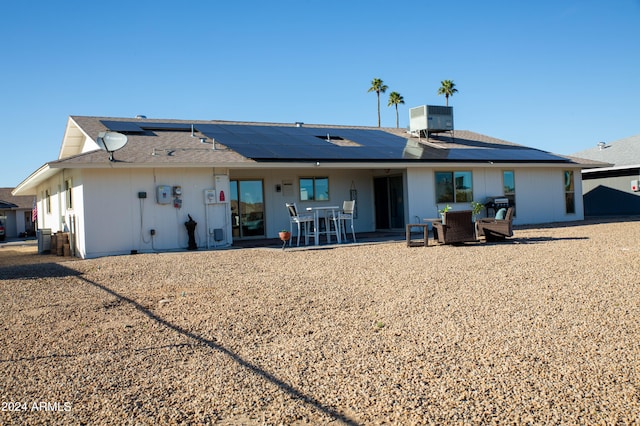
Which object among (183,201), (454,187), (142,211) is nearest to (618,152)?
(454,187)

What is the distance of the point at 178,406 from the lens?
3.55 meters

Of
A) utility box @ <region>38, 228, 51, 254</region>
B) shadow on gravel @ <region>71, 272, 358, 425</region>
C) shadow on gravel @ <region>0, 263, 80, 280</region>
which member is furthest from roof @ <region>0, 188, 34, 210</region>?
shadow on gravel @ <region>71, 272, 358, 425</region>

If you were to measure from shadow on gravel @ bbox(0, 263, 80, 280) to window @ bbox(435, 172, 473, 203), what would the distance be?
447 inches

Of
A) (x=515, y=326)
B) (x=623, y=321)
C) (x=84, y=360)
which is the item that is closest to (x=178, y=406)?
(x=84, y=360)

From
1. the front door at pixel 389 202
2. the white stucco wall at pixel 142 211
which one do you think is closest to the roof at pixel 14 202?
the white stucco wall at pixel 142 211

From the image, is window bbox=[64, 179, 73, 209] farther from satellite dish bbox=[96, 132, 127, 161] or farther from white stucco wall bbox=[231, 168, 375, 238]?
white stucco wall bbox=[231, 168, 375, 238]

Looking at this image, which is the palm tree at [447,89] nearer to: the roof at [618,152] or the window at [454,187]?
the roof at [618,152]

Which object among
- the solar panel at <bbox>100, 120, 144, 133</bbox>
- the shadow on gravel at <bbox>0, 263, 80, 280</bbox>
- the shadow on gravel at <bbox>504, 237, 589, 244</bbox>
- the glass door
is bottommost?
the shadow on gravel at <bbox>504, 237, 589, 244</bbox>

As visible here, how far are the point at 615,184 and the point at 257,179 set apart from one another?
57.6 feet

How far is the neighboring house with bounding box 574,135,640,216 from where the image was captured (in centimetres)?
2416

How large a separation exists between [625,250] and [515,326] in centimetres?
629

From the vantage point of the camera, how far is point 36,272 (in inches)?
405

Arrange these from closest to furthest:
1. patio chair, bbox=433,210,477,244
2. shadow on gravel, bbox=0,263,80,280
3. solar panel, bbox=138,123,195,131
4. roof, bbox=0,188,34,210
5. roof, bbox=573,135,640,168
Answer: shadow on gravel, bbox=0,263,80,280, patio chair, bbox=433,210,477,244, solar panel, bbox=138,123,195,131, roof, bbox=573,135,640,168, roof, bbox=0,188,34,210

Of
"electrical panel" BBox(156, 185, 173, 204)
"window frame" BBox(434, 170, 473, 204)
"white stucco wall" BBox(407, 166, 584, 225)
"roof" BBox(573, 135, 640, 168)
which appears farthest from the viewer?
"roof" BBox(573, 135, 640, 168)
